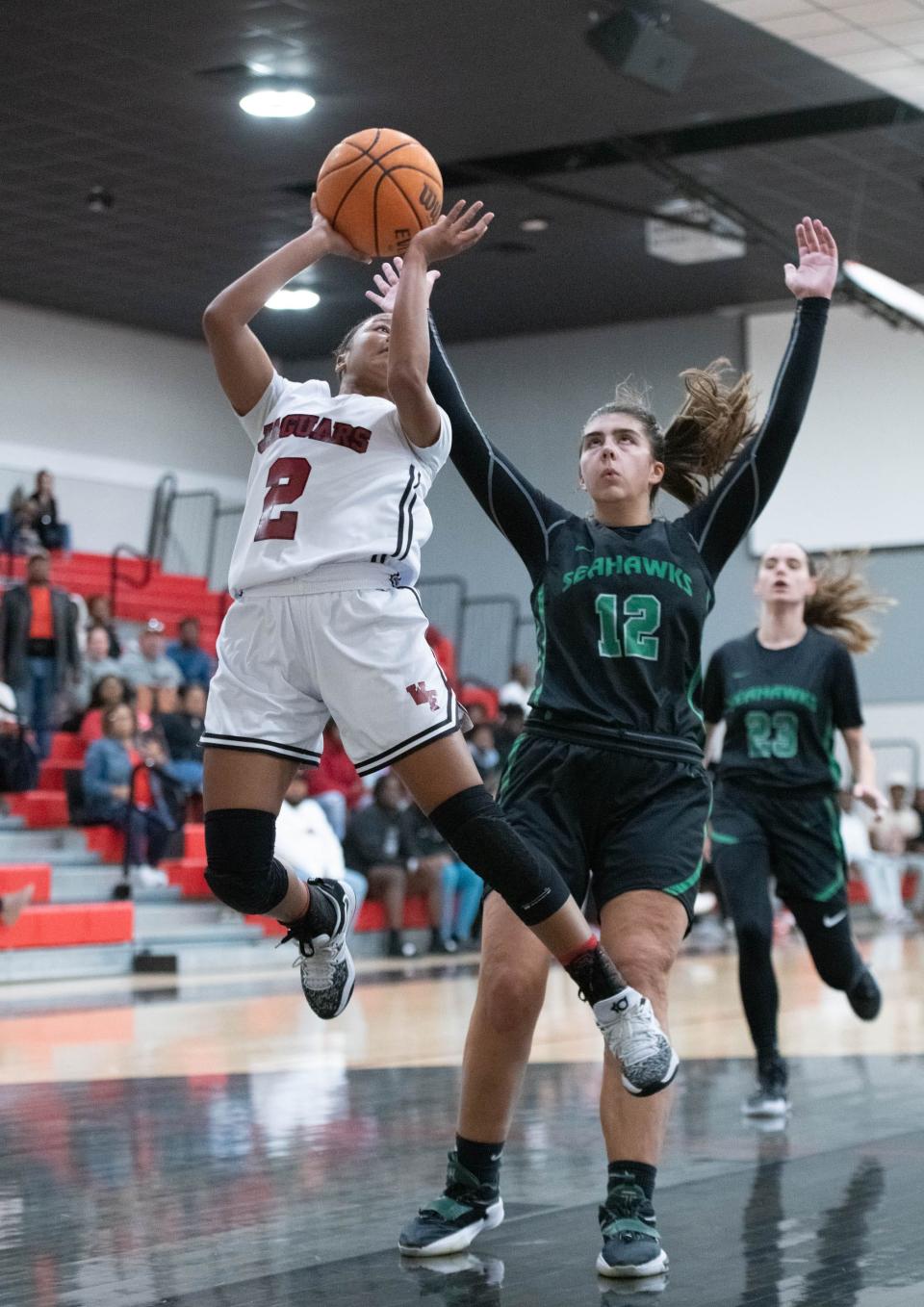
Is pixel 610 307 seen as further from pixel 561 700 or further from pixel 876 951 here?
pixel 561 700

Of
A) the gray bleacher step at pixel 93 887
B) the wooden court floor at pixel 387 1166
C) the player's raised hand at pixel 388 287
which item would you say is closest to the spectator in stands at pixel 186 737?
the gray bleacher step at pixel 93 887

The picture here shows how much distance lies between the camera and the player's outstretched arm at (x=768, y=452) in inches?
173

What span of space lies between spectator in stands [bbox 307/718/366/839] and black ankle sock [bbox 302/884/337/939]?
10.6 metres

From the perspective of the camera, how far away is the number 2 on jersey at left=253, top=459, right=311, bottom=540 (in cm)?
406

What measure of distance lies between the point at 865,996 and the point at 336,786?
9351mm

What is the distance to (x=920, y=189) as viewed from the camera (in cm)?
1670

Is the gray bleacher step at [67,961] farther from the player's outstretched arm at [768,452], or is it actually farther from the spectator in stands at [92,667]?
the player's outstretched arm at [768,452]

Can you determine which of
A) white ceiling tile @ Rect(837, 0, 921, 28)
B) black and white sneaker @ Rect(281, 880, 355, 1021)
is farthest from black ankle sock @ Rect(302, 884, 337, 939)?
white ceiling tile @ Rect(837, 0, 921, 28)

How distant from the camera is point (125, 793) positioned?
14211 mm

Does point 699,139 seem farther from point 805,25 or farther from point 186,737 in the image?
point 186,737

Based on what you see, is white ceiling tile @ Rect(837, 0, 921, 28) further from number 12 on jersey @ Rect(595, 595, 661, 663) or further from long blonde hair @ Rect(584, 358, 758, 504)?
number 12 on jersey @ Rect(595, 595, 661, 663)

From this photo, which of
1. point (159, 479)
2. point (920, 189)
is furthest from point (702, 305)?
point (159, 479)

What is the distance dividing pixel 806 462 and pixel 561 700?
59.2 ft

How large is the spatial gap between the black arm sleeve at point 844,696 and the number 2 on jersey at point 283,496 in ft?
10.2
